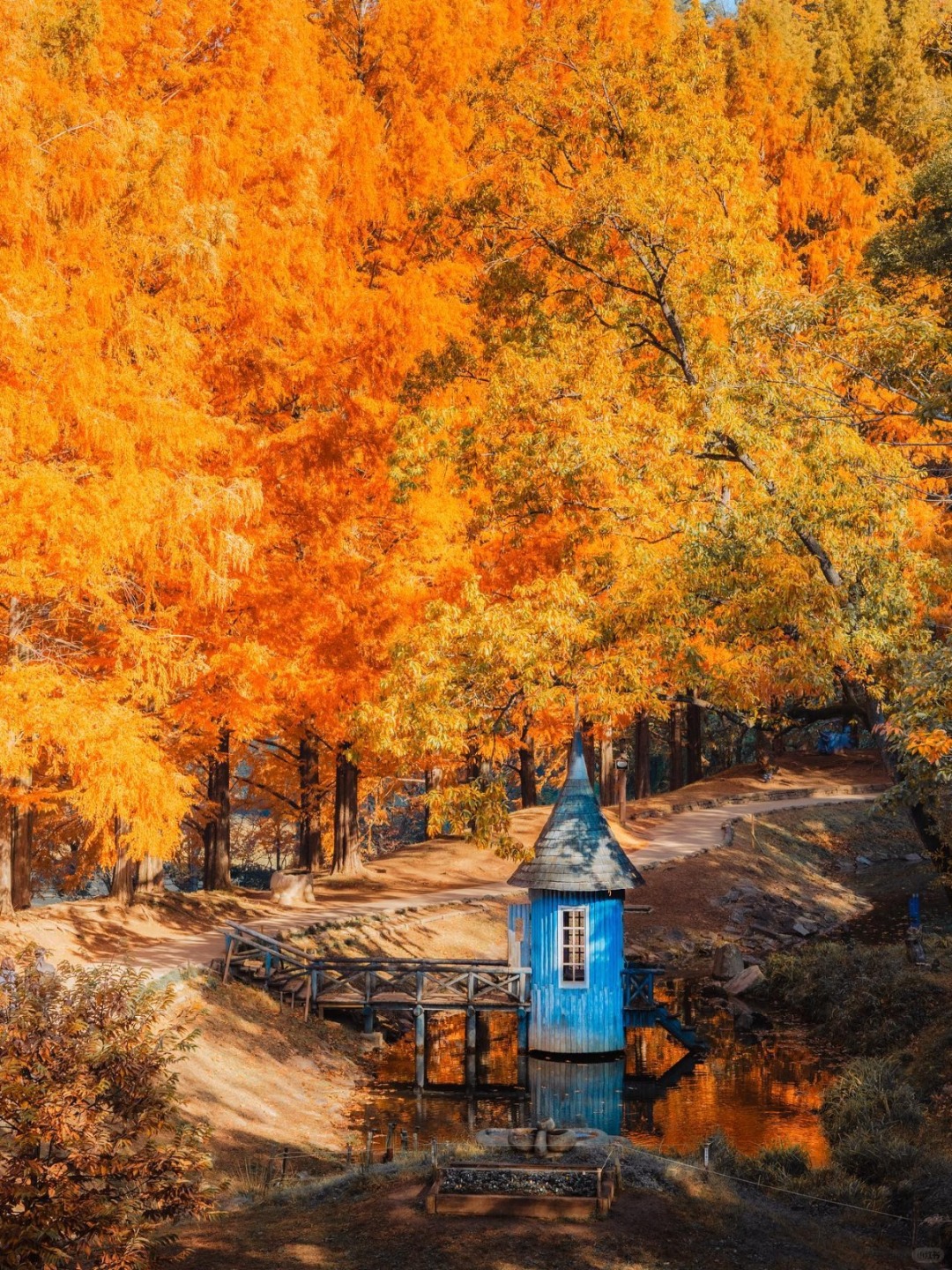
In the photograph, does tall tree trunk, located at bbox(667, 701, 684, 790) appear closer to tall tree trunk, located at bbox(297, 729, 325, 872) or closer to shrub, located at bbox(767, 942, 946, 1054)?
tall tree trunk, located at bbox(297, 729, 325, 872)

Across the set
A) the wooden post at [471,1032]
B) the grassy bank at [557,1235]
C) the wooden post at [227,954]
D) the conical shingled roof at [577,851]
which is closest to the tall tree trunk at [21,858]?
the wooden post at [227,954]

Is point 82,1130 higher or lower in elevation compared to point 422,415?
lower

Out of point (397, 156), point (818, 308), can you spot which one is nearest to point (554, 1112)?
point (818, 308)

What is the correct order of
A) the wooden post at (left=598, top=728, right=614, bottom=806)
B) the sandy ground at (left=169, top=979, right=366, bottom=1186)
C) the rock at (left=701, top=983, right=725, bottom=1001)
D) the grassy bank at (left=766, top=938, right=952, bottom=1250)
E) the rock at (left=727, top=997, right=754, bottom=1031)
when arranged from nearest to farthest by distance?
1. the grassy bank at (left=766, top=938, right=952, bottom=1250)
2. the sandy ground at (left=169, top=979, right=366, bottom=1186)
3. the rock at (left=727, top=997, right=754, bottom=1031)
4. the rock at (left=701, top=983, right=725, bottom=1001)
5. the wooden post at (left=598, top=728, right=614, bottom=806)

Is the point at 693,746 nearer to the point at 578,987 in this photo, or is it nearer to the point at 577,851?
the point at 577,851

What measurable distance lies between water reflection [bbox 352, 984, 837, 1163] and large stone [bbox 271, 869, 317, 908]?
18.7 ft

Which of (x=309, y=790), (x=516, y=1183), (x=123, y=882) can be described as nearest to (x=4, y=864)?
(x=123, y=882)

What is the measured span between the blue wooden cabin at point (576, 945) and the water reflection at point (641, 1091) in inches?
19.9

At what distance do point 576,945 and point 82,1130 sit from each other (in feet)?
49.0

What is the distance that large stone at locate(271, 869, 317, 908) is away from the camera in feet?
98.0

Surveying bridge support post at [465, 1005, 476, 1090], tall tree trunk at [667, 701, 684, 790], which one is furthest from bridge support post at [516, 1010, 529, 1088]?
tall tree trunk at [667, 701, 684, 790]

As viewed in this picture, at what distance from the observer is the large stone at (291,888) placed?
2986cm

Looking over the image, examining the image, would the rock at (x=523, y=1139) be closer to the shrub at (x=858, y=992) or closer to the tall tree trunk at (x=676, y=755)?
the shrub at (x=858, y=992)

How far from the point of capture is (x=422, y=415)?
1980cm
